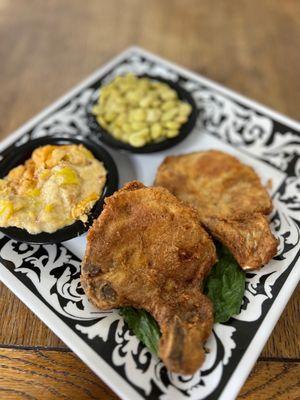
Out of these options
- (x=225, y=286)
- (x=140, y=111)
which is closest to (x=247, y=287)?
(x=225, y=286)

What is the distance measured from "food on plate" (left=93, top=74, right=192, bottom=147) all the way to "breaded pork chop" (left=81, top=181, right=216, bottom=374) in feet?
3.60

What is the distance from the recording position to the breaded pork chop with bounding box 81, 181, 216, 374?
2.64 metres

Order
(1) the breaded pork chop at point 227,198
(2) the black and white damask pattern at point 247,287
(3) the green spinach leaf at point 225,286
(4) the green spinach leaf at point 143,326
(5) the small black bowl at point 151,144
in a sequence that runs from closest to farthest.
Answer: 1. (2) the black and white damask pattern at point 247,287
2. (4) the green spinach leaf at point 143,326
3. (3) the green spinach leaf at point 225,286
4. (1) the breaded pork chop at point 227,198
5. (5) the small black bowl at point 151,144

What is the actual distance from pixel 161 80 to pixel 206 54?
A: 138 cm

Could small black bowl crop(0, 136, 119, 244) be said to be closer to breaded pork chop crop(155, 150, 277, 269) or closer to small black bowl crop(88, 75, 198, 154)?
small black bowl crop(88, 75, 198, 154)

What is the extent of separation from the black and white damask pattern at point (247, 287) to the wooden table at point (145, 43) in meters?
0.31

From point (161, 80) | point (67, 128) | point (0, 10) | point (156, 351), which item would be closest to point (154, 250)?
point (156, 351)

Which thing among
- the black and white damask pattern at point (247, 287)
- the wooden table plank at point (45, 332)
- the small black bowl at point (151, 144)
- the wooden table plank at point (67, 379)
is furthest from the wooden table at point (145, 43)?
the small black bowl at point (151, 144)

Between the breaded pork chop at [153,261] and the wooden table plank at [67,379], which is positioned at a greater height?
the breaded pork chop at [153,261]

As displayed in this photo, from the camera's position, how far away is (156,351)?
104 inches

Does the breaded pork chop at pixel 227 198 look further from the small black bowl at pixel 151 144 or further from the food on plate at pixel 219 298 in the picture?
the small black bowl at pixel 151 144

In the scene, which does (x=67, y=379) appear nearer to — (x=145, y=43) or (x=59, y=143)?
(x=59, y=143)

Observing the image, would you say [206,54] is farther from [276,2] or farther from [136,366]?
[136,366]

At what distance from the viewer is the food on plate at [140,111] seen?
3.84m
